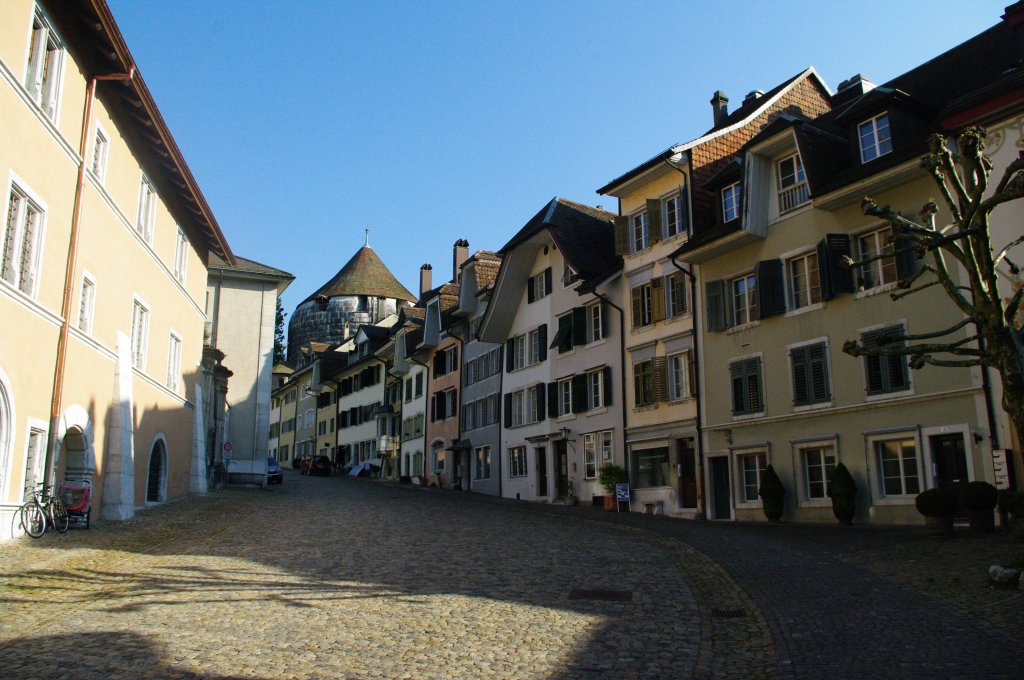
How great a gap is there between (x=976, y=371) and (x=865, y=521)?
4563 millimetres

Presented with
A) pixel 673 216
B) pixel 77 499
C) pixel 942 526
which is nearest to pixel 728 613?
pixel 942 526

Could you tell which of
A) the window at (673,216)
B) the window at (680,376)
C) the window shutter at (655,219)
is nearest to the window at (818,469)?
the window at (680,376)

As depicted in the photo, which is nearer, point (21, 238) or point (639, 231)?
point (21, 238)

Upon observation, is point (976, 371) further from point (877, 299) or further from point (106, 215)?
point (106, 215)

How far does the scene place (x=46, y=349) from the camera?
16.9m

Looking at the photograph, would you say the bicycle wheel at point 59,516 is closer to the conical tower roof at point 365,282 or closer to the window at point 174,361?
the window at point 174,361

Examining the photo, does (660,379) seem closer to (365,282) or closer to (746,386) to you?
(746,386)

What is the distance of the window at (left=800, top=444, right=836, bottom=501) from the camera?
2338 cm

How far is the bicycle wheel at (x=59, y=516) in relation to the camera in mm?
16828

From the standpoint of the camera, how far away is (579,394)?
34.6 metres

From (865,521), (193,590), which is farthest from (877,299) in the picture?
(193,590)

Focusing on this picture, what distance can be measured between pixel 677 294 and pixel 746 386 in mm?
4663

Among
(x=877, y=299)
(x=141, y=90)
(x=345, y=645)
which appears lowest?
(x=345, y=645)

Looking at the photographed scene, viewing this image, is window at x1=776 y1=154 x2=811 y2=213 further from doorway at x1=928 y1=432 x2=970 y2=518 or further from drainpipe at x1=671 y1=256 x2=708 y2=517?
doorway at x1=928 y1=432 x2=970 y2=518
